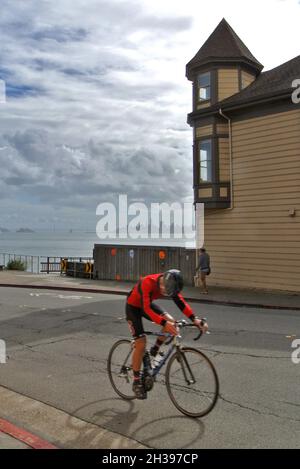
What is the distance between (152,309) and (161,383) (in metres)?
1.94

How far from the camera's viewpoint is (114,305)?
15258 millimetres

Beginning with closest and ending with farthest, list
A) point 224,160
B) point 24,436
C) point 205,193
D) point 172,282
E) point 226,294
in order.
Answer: point 24,436, point 172,282, point 226,294, point 224,160, point 205,193

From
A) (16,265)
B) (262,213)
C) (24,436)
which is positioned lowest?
(24,436)

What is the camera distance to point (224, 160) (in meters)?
20.2

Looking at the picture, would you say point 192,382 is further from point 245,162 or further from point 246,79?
point 246,79

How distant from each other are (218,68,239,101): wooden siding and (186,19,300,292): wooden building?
4 cm

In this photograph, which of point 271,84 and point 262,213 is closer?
point 262,213

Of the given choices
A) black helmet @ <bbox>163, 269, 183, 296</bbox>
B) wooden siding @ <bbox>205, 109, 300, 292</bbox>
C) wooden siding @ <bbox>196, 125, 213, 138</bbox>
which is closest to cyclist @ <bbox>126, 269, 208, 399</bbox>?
black helmet @ <bbox>163, 269, 183, 296</bbox>

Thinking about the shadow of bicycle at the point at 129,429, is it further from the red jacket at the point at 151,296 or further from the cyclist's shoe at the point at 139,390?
the red jacket at the point at 151,296

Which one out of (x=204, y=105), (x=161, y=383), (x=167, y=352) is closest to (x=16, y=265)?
(x=204, y=105)

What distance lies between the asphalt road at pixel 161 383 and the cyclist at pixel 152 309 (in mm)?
615

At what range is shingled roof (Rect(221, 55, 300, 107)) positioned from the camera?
18.1 m
